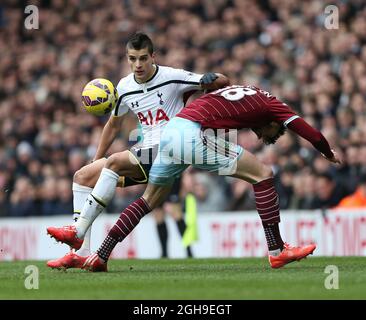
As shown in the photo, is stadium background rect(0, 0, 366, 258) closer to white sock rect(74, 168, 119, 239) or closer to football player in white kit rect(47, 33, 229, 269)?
football player in white kit rect(47, 33, 229, 269)

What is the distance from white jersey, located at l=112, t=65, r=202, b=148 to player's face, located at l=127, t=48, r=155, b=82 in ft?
0.46

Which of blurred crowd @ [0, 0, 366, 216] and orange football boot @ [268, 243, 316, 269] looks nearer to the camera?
orange football boot @ [268, 243, 316, 269]

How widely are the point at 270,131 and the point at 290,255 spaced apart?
115cm

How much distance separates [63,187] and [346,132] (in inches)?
211

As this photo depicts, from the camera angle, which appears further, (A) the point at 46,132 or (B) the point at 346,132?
(A) the point at 46,132

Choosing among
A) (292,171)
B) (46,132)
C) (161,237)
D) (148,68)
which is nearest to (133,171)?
(148,68)

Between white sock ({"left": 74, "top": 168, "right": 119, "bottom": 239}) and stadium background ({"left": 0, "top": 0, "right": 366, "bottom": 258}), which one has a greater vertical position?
stadium background ({"left": 0, "top": 0, "right": 366, "bottom": 258})

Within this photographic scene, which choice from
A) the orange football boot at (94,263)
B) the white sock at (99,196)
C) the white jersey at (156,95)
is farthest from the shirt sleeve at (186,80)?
the orange football boot at (94,263)

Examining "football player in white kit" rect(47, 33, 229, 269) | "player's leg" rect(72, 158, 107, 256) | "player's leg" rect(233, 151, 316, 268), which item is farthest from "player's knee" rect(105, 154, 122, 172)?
"player's leg" rect(233, 151, 316, 268)

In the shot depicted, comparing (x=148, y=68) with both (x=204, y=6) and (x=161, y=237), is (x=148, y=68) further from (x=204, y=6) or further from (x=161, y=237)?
(x=204, y=6)

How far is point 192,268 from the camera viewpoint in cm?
987

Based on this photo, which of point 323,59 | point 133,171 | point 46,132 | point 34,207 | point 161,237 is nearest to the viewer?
point 133,171

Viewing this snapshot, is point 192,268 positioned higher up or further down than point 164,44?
further down

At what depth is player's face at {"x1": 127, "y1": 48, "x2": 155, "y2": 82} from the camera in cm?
945
